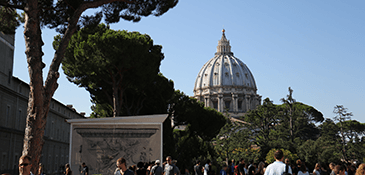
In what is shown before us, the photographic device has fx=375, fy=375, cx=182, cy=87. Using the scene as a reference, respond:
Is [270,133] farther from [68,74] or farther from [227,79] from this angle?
[227,79]

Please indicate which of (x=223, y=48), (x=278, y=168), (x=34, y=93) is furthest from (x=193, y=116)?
(x=223, y=48)

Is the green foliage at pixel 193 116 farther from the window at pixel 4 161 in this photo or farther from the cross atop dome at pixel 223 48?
the cross atop dome at pixel 223 48

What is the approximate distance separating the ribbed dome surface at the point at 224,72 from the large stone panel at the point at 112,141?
9221 centimetres

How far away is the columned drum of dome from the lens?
103 metres

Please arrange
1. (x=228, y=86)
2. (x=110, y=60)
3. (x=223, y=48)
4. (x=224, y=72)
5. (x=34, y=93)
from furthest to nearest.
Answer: (x=223, y=48) → (x=224, y=72) → (x=228, y=86) → (x=110, y=60) → (x=34, y=93)

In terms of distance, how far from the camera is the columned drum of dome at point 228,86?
339 ft

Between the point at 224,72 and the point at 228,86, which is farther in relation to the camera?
the point at 224,72

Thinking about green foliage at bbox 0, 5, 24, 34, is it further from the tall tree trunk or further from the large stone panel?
the large stone panel

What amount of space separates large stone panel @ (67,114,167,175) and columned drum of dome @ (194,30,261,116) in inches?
3478

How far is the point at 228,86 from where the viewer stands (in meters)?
104

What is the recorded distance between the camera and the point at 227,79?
105 metres

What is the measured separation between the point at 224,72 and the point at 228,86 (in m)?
4.45

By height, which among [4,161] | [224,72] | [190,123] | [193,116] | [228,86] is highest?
[224,72]

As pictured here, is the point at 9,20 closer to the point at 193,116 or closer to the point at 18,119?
the point at 18,119
